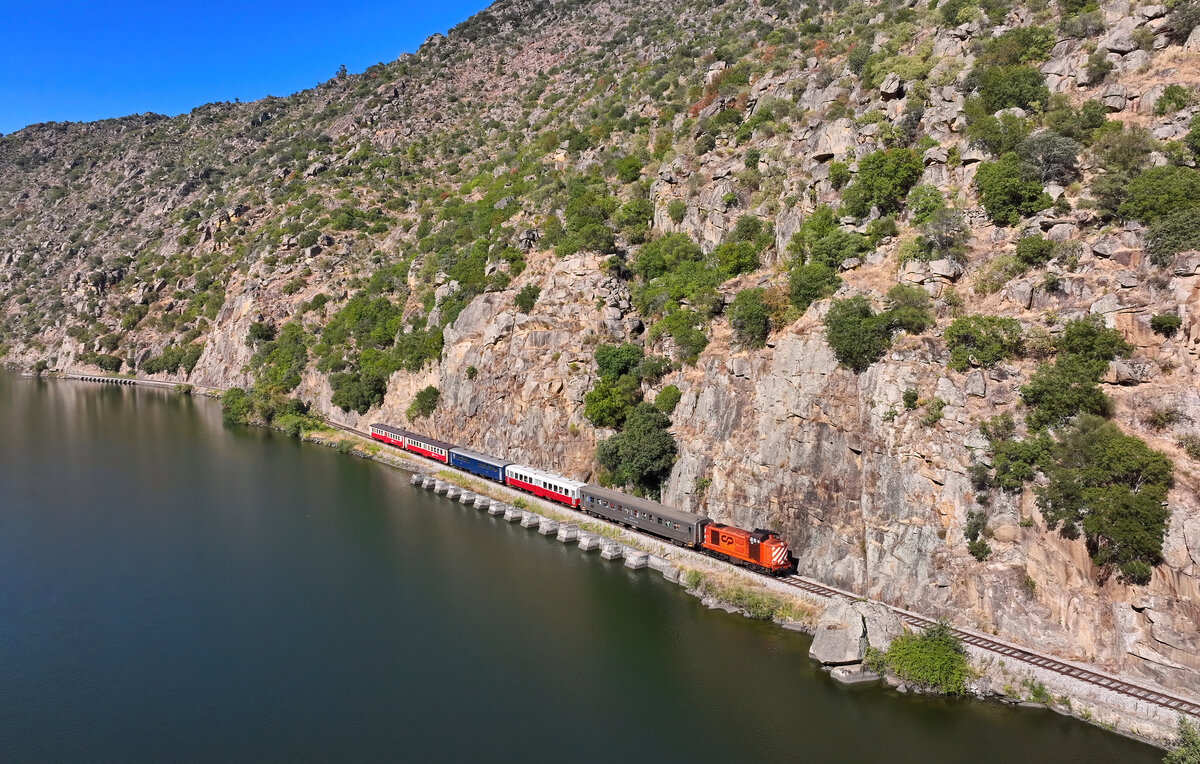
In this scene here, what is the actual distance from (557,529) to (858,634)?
22912 millimetres

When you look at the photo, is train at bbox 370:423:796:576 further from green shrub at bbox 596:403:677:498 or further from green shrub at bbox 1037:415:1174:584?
green shrub at bbox 1037:415:1174:584

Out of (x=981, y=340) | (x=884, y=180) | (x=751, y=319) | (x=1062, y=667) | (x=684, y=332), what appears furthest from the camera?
(x=684, y=332)

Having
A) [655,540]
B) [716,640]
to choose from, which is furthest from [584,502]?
[716,640]

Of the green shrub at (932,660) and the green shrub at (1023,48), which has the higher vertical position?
the green shrub at (1023,48)

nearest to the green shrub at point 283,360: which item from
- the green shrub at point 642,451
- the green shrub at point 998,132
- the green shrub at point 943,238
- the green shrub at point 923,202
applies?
the green shrub at point 642,451

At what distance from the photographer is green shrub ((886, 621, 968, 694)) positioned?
2853 cm

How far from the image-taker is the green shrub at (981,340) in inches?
1304

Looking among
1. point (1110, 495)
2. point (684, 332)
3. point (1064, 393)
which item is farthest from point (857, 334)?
point (684, 332)

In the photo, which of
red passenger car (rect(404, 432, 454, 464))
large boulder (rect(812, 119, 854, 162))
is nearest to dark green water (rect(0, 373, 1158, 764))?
red passenger car (rect(404, 432, 454, 464))

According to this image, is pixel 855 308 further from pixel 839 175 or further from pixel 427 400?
pixel 427 400

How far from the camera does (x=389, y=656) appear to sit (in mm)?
32938

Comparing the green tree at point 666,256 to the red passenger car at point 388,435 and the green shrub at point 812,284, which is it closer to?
the green shrub at point 812,284

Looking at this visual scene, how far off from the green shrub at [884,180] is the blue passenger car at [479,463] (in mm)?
33387

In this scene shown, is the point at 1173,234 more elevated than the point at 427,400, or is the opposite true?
the point at 1173,234
